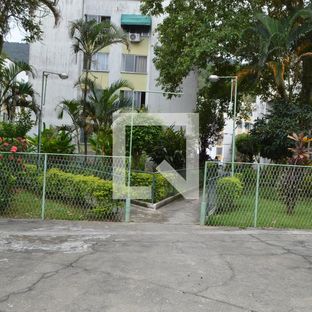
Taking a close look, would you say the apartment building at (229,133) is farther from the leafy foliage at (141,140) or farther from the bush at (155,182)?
the bush at (155,182)

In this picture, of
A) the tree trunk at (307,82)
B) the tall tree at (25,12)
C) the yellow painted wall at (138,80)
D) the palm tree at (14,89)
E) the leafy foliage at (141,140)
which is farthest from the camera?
the yellow painted wall at (138,80)

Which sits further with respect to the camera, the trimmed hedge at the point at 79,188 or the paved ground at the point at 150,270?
the trimmed hedge at the point at 79,188

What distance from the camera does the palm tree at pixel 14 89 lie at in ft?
56.9

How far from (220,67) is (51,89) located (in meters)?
11.7

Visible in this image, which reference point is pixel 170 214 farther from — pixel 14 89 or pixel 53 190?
pixel 14 89

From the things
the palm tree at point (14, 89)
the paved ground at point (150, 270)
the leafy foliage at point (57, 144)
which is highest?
the palm tree at point (14, 89)

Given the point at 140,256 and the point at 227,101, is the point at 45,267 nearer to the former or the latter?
the point at 140,256

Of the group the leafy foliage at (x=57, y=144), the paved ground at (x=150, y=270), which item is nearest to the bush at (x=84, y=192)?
the paved ground at (x=150, y=270)

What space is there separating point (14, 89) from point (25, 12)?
4.83m

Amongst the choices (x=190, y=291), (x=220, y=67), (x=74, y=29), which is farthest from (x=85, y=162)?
(x=220, y=67)

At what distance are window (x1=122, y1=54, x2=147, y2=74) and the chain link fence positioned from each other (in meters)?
18.0

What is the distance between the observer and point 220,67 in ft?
67.1

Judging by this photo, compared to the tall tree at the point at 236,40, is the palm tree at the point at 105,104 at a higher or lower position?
lower

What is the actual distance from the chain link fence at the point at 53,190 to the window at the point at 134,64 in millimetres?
18012
